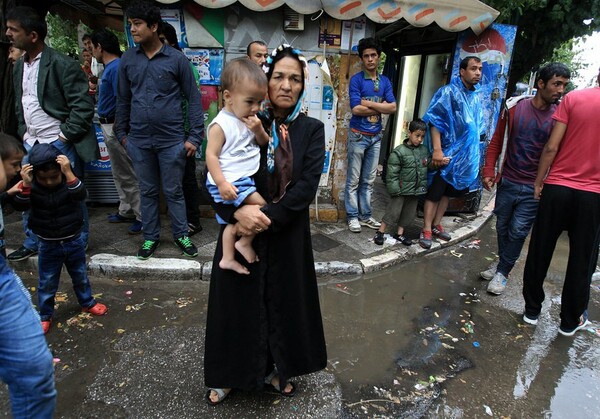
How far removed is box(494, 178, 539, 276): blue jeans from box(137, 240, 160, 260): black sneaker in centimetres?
361

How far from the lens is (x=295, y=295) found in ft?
7.58

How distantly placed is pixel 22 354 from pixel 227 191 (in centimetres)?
111

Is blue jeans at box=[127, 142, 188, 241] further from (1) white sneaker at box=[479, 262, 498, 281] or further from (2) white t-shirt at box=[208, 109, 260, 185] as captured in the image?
(1) white sneaker at box=[479, 262, 498, 281]

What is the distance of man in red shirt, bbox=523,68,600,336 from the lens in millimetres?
3098

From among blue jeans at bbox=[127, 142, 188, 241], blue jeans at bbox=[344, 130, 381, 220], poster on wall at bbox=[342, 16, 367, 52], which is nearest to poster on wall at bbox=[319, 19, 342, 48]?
poster on wall at bbox=[342, 16, 367, 52]

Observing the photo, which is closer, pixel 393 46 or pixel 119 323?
pixel 119 323

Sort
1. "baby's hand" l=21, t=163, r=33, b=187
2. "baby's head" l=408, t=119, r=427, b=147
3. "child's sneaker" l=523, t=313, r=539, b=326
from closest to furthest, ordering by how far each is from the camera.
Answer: "baby's hand" l=21, t=163, r=33, b=187 → "child's sneaker" l=523, t=313, r=539, b=326 → "baby's head" l=408, t=119, r=427, b=147

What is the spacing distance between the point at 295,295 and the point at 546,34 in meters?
8.59

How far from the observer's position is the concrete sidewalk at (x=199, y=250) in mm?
4055


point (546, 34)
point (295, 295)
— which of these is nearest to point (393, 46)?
point (546, 34)

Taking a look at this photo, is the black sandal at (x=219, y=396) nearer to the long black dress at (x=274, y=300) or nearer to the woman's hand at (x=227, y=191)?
the long black dress at (x=274, y=300)

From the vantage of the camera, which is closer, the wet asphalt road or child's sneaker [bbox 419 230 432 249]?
the wet asphalt road

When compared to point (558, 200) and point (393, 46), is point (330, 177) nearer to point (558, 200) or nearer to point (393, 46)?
point (558, 200)

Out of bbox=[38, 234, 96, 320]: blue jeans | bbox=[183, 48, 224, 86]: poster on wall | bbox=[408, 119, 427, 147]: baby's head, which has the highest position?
bbox=[183, 48, 224, 86]: poster on wall
